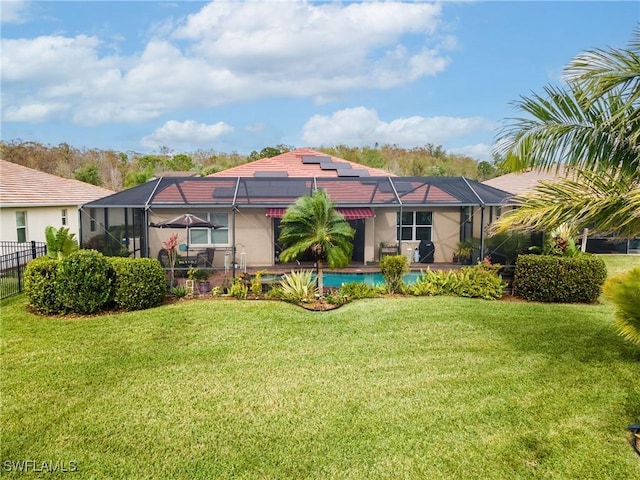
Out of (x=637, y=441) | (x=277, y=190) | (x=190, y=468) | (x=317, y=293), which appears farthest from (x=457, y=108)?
(x=190, y=468)

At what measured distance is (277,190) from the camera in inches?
753

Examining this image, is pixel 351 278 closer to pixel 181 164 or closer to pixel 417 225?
pixel 417 225

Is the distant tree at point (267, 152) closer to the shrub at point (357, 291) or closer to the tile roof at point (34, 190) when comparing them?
the tile roof at point (34, 190)

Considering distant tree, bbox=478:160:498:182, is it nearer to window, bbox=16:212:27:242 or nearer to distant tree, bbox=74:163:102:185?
distant tree, bbox=74:163:102:185

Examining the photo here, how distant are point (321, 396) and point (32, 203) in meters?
21.4

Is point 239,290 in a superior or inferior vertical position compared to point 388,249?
inferior

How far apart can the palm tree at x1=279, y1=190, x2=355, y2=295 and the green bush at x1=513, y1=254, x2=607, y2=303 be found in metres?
6.01

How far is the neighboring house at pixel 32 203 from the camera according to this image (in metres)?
21.5

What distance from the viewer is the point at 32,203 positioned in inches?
890

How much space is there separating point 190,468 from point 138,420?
1598mm

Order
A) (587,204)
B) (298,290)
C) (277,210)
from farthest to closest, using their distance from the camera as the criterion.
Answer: (277,210) < (298,290) < (587,204)

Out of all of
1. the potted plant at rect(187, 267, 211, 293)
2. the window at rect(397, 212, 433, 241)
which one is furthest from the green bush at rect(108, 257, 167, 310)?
the window at rect(397, 212, 433, 241)

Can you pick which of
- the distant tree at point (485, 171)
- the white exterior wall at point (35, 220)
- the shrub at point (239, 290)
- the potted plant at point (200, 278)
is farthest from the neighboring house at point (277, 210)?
the distant tree at point (485, 171)

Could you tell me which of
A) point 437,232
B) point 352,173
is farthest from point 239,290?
point 352,173
